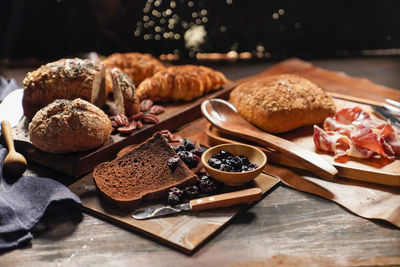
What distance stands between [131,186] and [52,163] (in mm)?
532

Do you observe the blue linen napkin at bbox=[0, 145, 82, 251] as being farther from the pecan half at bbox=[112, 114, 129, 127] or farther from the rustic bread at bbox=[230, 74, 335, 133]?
the rustic bread at bbox=[230, 74, 335, 133]

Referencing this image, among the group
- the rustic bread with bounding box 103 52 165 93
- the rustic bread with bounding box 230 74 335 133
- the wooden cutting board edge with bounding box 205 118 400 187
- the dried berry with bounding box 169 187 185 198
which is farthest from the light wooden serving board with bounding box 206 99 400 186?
the rustic bread with bounding box 103 52 165 93

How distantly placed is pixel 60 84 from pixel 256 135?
4.08ft

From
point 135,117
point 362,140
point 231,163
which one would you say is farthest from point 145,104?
point 362,140

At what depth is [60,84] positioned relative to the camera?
Answer: 2744 mm

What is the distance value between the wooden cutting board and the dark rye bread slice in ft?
0.52

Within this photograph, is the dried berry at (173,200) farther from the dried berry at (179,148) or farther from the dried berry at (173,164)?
the dried berry at (179,148)

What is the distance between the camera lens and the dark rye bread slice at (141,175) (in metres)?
2.12

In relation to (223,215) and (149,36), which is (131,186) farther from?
(149,36)

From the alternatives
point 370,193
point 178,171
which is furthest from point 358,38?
point 178,171

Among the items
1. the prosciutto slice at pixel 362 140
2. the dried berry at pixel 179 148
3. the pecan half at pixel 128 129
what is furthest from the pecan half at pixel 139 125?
the prosciutto slice at pixel 362 140

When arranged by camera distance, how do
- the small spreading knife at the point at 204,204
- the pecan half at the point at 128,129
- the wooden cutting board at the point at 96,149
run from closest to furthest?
1. the small spreading knife at the point at 204,204
2. the wooden cutting board at the point at 96,149
3. the pecan half at the point at 128,129

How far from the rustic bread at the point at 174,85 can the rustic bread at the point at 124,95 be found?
237mm

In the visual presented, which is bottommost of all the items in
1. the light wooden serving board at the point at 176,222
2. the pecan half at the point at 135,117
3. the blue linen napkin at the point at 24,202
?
the light wooden serving board at the point at 176,222
